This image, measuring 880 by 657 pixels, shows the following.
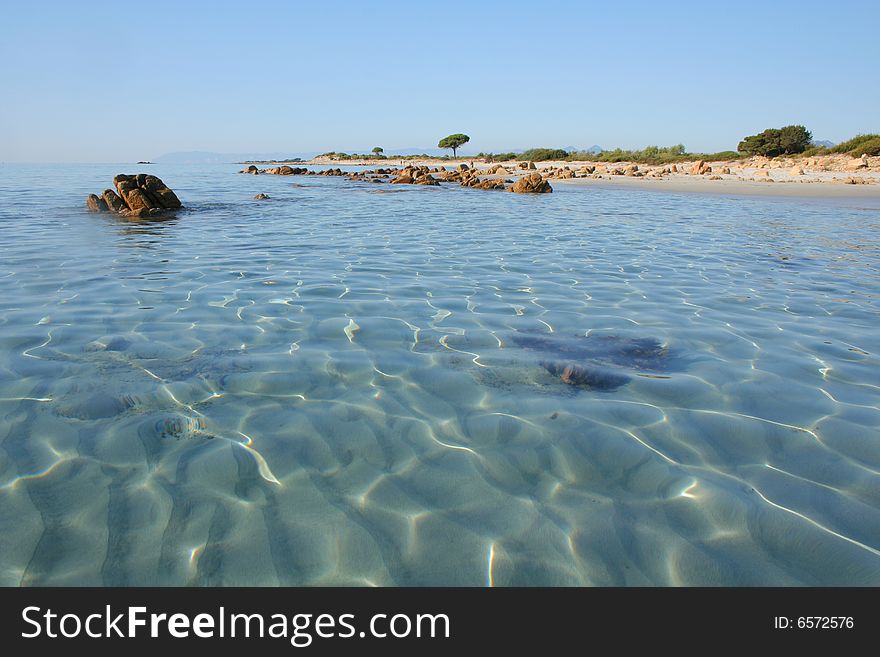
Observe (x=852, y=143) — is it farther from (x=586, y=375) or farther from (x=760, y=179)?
(x=586, y=375)

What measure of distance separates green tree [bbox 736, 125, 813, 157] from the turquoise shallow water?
4347 cm

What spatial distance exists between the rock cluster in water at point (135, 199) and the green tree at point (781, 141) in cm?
4437

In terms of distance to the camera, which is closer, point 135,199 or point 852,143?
point 135,199

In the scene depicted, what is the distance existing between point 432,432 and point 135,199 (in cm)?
1540

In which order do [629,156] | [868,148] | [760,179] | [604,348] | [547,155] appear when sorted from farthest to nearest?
[547,155], [629,156], [868,148], [760,179], [604,348]

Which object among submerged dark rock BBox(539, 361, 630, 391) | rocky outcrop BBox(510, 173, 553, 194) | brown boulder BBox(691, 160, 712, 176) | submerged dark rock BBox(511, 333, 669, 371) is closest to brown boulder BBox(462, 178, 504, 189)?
rocky outcrop BBox(510, 173, 553, 194)

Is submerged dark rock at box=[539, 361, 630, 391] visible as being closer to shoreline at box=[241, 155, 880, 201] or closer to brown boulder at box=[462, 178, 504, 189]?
shoreline at box=[241, 155, 880, 201]

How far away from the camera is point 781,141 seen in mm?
42938

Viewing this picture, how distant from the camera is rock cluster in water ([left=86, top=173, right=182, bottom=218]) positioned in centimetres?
1527

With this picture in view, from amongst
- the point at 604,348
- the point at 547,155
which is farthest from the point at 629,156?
the point at 604,348

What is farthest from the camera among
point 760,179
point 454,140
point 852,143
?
point 454,140

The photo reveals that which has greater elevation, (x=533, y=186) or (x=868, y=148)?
(x=868, y=148)

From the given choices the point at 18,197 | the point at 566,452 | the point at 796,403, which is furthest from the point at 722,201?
the point at 18,197
